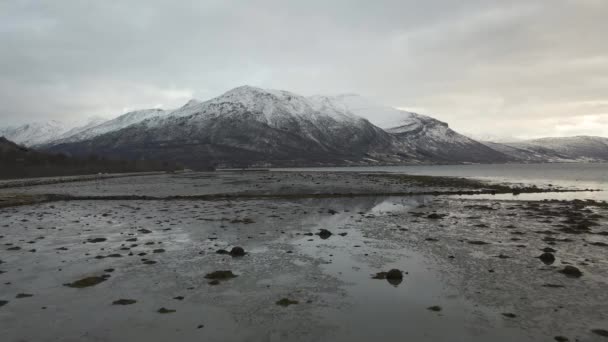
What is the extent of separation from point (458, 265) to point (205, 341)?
14824mm

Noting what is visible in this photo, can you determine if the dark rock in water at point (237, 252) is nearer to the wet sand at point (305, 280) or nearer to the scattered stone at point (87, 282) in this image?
the wet sand at point (305, 280)

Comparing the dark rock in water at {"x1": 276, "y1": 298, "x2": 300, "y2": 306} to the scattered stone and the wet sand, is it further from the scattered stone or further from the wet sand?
the scattered stone

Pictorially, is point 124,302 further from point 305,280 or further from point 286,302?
point 305,280

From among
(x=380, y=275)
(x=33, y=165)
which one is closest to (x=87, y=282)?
(x=380, y=275)

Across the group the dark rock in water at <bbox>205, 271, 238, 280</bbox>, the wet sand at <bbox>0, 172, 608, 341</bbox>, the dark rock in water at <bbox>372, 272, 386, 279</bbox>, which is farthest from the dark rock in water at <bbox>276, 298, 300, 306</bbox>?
the dark rock in water at <bbox>372, 272, 386, 279</bbox>

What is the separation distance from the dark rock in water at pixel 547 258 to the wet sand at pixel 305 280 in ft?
0.77

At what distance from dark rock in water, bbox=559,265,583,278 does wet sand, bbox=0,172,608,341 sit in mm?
259

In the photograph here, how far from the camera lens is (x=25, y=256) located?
2362cm

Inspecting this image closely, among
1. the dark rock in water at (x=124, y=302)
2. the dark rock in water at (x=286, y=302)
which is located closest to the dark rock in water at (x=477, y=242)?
the dark rock in water at (x=286, y=302)

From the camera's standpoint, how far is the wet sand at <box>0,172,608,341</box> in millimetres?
13523

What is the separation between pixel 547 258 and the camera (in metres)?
22.1

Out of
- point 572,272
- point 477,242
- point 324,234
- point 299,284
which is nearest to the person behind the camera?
point 299,284

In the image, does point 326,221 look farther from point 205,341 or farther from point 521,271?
point 205,341

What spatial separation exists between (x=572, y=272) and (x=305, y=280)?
13.4m
